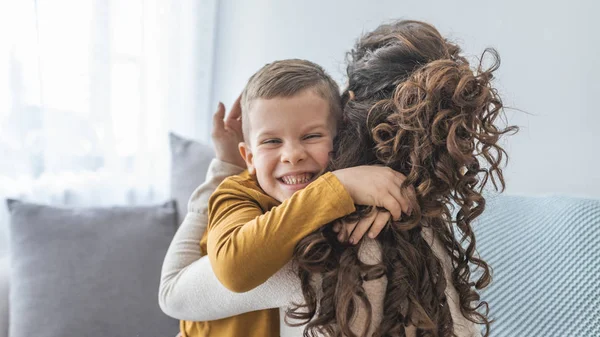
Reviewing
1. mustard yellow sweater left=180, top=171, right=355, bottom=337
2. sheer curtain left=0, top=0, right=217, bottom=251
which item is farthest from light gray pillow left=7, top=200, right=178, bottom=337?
mustard yellow sweater left=180, top=171, right=355, bottom=337

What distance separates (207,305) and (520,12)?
4.30ft

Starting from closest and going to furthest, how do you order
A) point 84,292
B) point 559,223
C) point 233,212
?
point 233,212 < point 559,223 < point 84,292

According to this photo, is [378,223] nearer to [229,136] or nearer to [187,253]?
[187,253]

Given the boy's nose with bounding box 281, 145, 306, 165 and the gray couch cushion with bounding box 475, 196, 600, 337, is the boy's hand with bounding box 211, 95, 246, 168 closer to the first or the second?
the boy's nose with bounding box 281, 145, 306, 165

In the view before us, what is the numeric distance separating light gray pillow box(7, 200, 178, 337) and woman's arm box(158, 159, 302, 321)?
516mm

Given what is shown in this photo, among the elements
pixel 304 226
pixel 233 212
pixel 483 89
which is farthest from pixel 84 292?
pixel 483 89

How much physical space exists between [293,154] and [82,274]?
0.90m

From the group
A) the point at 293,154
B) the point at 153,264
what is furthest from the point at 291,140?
the point at 153,264

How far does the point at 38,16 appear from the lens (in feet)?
5.79

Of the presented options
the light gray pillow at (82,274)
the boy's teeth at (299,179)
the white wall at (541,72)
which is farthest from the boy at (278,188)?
the white wall at (541,72)

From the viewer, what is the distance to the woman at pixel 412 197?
2.68 feet

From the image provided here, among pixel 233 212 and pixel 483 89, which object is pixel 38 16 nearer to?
pixel 233 212

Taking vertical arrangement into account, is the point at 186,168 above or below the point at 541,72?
below

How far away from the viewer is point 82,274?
157 cm
